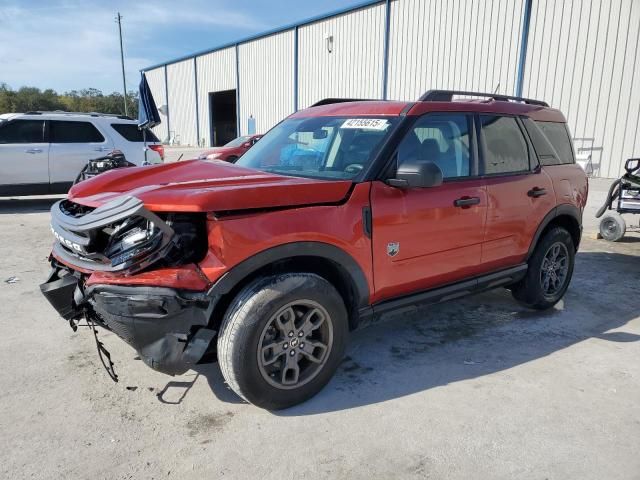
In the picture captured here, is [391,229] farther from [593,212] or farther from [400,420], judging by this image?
[593,212]

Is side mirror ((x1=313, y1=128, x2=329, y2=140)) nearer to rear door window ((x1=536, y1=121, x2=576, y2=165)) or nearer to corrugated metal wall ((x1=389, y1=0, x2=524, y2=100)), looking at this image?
rear door window ((x1=536, y1=121, x2=576, y2=165))

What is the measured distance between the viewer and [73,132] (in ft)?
33.2

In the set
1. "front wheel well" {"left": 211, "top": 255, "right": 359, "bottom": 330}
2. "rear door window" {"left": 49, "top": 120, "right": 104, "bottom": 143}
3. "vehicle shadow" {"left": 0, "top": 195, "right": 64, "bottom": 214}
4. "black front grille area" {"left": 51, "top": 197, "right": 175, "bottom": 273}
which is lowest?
"vehicle shadow" {"left": 0, "top": 195, "right": 64, "bottom": 214}

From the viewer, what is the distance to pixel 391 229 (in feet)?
10.3

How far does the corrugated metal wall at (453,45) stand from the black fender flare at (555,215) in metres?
12.7

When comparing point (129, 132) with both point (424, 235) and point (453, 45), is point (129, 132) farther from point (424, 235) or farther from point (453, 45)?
point (453, 45)

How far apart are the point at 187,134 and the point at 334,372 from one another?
125 feet

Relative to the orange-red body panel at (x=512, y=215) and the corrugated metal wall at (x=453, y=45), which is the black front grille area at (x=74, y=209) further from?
the corrugated metal wall at (x=453, y=45)

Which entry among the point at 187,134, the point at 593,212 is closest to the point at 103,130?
the point at 593,212

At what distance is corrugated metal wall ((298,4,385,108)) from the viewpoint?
20234 millimetres

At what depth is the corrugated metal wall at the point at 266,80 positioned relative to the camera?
25.8m

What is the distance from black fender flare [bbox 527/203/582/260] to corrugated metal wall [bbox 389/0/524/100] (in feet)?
41.8

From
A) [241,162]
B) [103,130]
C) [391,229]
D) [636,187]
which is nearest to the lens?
[391,229]

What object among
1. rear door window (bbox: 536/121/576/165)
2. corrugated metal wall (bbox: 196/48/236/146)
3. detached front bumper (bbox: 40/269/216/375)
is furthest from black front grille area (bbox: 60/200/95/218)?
corrugated metal wall (bbox: 196/48/236/146)
